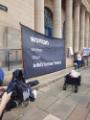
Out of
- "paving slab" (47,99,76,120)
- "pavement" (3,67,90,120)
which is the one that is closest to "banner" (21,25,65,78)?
"pavement" (3,67,90,120)

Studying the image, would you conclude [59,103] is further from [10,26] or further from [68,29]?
[68,29]

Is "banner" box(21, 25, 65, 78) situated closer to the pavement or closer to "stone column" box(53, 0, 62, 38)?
the pavement

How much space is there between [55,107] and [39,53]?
1609 millimetres

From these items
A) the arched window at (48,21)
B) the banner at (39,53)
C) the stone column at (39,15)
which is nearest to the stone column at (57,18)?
the stone column at (39,15)

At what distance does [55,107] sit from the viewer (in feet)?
12.9

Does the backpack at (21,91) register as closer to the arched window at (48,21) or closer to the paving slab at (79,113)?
the paving slab at (79,113)

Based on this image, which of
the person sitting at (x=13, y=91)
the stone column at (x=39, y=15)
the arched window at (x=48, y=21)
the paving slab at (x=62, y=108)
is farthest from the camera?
the arched window at (x=48, y=21)

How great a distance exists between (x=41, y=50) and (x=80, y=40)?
16.3 metres

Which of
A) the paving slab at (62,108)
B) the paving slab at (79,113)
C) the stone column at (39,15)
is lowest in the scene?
the paving slab at (79,113)

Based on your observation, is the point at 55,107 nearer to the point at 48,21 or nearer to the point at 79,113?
the point at 79,113

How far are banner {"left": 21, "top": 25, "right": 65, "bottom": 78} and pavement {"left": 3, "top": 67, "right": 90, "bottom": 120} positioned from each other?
0.70 m

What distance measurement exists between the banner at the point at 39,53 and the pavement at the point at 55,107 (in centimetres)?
70

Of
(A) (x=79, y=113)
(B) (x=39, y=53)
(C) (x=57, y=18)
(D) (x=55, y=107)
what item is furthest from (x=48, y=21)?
(A) (x=79, y=113)

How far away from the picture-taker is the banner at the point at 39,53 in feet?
13.8
